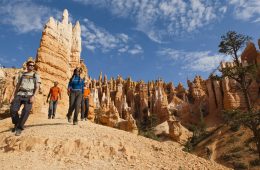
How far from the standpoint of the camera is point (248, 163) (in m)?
28.1

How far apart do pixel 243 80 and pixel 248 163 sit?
14.0m

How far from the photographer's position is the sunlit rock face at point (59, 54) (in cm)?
2436

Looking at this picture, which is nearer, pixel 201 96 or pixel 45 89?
pixel 45 89

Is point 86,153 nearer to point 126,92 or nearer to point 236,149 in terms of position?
point 236,149

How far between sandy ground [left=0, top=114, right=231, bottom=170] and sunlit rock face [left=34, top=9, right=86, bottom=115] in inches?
494

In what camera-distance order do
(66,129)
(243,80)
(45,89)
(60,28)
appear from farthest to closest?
(60,28) → (45,89) → (243,80) → (66,129)

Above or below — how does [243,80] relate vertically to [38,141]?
above

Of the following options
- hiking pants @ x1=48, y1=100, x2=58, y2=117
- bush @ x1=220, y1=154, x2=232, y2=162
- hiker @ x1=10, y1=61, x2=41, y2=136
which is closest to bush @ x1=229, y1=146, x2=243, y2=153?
bush @ x1=220, y1=154, x2=232, y2=162

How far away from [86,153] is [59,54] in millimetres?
19555

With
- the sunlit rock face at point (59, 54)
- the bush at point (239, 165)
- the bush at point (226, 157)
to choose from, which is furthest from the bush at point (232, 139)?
the sunlit rock face at point (59, 54)

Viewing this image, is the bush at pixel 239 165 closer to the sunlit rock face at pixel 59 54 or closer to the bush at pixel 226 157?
the bush at pixel 226 157

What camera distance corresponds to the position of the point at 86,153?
8.20 meters

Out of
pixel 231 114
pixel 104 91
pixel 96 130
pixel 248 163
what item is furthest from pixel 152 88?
pixel 96 130

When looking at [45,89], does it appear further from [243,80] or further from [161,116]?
[161,116]
